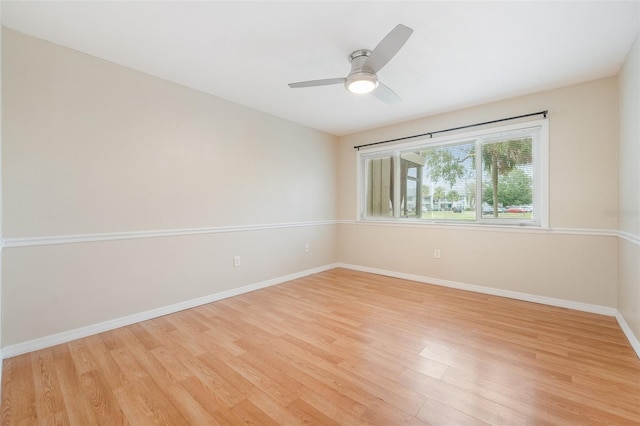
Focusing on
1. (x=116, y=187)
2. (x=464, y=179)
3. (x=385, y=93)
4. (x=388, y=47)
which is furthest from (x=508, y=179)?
(x=116, y=187)

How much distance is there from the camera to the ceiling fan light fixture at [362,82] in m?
2.09

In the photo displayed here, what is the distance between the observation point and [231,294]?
3.29 m

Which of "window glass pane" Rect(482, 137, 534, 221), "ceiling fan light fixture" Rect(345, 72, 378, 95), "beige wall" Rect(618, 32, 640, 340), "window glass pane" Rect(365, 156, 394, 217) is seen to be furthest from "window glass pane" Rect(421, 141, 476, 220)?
"ceiling fan light fixture" Rect(345, 72, 378, 95)

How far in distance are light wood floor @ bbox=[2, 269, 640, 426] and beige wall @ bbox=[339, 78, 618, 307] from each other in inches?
15.0

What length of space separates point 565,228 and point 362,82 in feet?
8.79

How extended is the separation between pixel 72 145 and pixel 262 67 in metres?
→ 1.71

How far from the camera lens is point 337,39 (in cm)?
205

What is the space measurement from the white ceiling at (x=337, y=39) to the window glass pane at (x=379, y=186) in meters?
1.57

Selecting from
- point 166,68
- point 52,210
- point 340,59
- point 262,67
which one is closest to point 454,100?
point 340,59

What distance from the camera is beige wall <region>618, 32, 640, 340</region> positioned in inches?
80.0

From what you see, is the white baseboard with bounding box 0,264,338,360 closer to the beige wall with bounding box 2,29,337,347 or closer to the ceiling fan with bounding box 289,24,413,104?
the beige wall with bounding box 2,29,337,347

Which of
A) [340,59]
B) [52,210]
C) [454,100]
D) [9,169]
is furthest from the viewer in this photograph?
[454,100]

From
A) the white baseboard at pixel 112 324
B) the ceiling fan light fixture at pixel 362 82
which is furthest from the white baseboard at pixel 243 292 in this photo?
the ceiling fan light fixture at pixel 362 82

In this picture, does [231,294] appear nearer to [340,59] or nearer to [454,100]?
[340,59]
